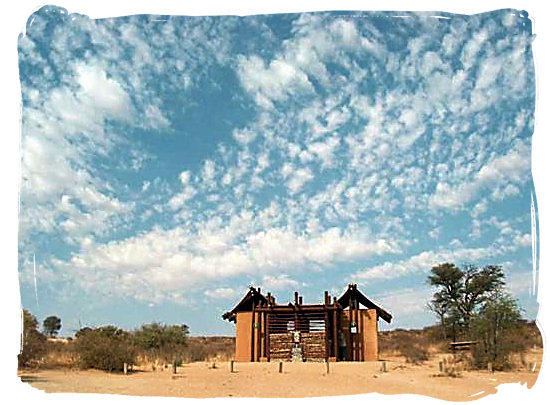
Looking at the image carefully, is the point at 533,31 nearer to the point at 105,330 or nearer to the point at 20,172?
the point at 20,172

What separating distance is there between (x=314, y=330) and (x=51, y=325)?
8119mm

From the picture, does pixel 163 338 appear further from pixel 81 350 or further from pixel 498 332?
pixel 498 332

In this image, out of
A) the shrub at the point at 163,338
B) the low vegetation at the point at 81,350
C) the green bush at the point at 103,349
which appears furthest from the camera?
the shrub at the point at 163,338

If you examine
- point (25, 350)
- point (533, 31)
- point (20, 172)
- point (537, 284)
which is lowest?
point (25, 350)

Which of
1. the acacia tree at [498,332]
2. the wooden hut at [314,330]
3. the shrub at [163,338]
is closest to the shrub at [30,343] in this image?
the acacia tree at [498,332]

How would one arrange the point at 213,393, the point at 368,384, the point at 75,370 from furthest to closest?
the point at 75,370
the point at 368,384
the point at 213,393

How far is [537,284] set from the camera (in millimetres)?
6234

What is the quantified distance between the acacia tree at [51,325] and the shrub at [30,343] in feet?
0.40

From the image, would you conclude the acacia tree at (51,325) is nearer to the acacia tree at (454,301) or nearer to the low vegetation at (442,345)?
the low vegetation at (442,345)

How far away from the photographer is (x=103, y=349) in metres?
10.9

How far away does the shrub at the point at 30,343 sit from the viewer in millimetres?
6957

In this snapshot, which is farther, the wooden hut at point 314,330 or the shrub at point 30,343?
the wooden hut at point 314,330

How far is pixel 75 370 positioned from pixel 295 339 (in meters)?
7.30

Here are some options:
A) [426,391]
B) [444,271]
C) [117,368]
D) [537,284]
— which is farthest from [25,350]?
[444,271]
